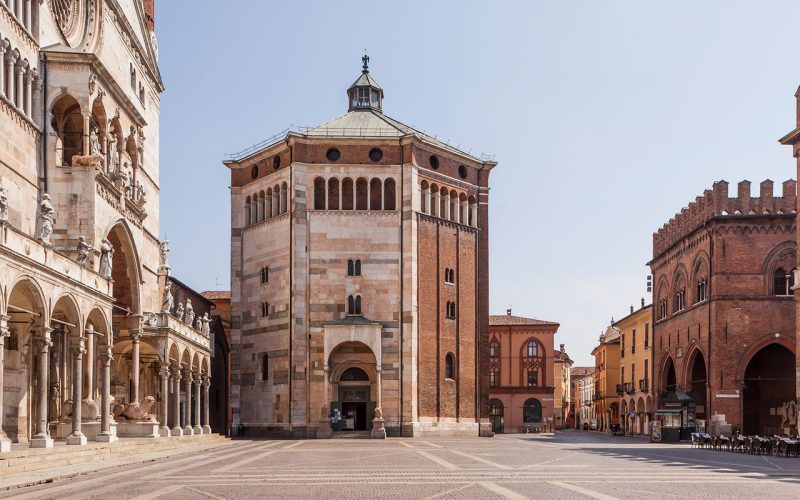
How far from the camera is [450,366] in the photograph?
67.6 m

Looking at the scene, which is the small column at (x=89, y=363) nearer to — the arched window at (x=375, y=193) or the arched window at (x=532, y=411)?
the arched window at (x=375, y=193)

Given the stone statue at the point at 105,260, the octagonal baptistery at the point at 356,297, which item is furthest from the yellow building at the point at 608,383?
the stone statue at the point at 105,260

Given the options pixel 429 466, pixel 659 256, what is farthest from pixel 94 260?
pixel 659 256

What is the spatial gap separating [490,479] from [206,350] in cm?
3554

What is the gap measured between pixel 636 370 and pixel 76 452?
2748 inches

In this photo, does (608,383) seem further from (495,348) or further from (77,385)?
(77,385)

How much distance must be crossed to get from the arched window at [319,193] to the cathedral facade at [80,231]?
16.0 metres

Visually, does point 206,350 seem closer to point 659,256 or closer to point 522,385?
point 659,256

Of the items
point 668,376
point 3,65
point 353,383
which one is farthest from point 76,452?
point 668,376

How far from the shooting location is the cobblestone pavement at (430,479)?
19.9 meters

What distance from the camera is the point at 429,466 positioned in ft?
96.1

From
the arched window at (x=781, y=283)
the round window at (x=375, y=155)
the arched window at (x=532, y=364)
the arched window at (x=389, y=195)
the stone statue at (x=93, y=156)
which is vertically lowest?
the arched window at (x=532, y=364)

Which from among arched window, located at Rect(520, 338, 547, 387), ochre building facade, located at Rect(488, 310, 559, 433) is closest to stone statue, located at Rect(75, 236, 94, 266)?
ochre building facade, located at Rect(488, 310, 559, 433)

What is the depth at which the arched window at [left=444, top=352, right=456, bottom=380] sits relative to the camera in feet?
220
